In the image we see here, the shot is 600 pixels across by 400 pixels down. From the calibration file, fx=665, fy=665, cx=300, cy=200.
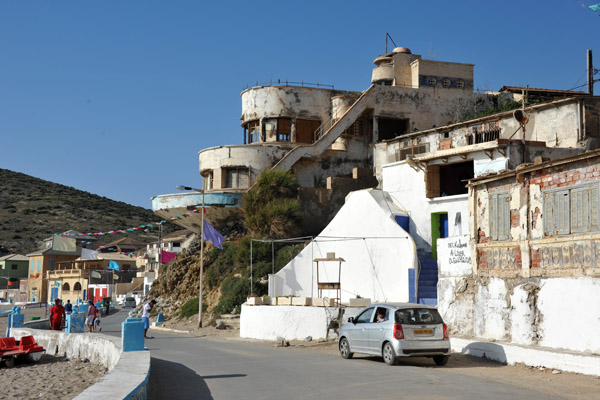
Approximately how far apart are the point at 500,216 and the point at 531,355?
4692 millimetres

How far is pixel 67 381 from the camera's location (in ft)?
53.3

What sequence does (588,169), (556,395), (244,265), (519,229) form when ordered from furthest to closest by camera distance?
(244,265), (519,229), (588,169), (556,395)

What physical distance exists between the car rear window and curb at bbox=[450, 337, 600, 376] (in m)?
1.89

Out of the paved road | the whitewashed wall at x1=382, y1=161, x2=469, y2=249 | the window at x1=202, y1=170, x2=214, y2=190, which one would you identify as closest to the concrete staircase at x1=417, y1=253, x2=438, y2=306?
the whitewashed wall at x1=382, y1=161, x2=469, y2=249

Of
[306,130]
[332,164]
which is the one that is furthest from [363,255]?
[306,130]

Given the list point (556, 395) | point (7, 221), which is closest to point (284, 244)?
point (556, 395)

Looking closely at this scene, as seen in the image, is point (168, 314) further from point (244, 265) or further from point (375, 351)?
point (375, 351)

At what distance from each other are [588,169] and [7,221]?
127195mm

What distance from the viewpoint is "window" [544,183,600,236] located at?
15.4m

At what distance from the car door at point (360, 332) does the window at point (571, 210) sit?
16.5 ft

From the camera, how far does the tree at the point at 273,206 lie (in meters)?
38.5

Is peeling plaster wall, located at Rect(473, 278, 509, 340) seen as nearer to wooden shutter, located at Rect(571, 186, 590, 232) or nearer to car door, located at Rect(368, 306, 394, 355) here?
wooden shutter, located at Rect(571, 186, 590, 232)

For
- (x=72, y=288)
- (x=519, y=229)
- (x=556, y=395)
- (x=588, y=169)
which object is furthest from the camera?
(x=72, y=288)

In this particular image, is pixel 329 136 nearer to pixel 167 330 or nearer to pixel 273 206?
pixel 273 206
